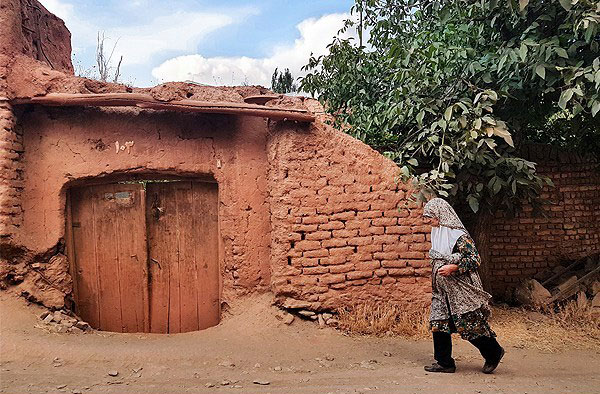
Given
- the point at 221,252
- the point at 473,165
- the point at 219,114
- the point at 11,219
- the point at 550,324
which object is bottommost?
the point at 550,324

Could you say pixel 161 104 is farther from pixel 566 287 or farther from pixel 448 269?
pixel 566 287

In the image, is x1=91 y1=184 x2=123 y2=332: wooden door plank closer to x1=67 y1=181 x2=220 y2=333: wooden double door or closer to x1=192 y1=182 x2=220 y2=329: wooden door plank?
x1=67 y1=181 x2=220 y2=333: wooden double door

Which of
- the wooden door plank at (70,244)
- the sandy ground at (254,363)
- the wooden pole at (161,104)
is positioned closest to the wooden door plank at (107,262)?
the wooden door plank at (70,244)

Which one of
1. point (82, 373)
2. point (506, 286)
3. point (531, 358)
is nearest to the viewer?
point (82, 373)

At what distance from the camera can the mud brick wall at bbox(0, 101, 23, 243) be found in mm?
4324

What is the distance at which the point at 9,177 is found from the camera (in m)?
4.37

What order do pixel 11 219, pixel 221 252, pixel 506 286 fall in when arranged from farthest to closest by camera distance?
pixel 506 286 < pixel 221 252 < pixel 11 219

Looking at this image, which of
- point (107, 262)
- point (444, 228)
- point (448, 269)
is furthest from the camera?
point (107, 262)

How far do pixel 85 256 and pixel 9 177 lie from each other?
110cm

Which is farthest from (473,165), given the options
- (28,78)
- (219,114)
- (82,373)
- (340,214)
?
(28,78)

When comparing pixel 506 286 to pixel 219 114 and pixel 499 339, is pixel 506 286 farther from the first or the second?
pixel 219 114

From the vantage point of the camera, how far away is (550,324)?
202 inches

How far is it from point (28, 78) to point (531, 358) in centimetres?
547

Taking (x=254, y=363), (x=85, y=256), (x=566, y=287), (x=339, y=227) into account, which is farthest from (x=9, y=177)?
(x=566, y=287)
